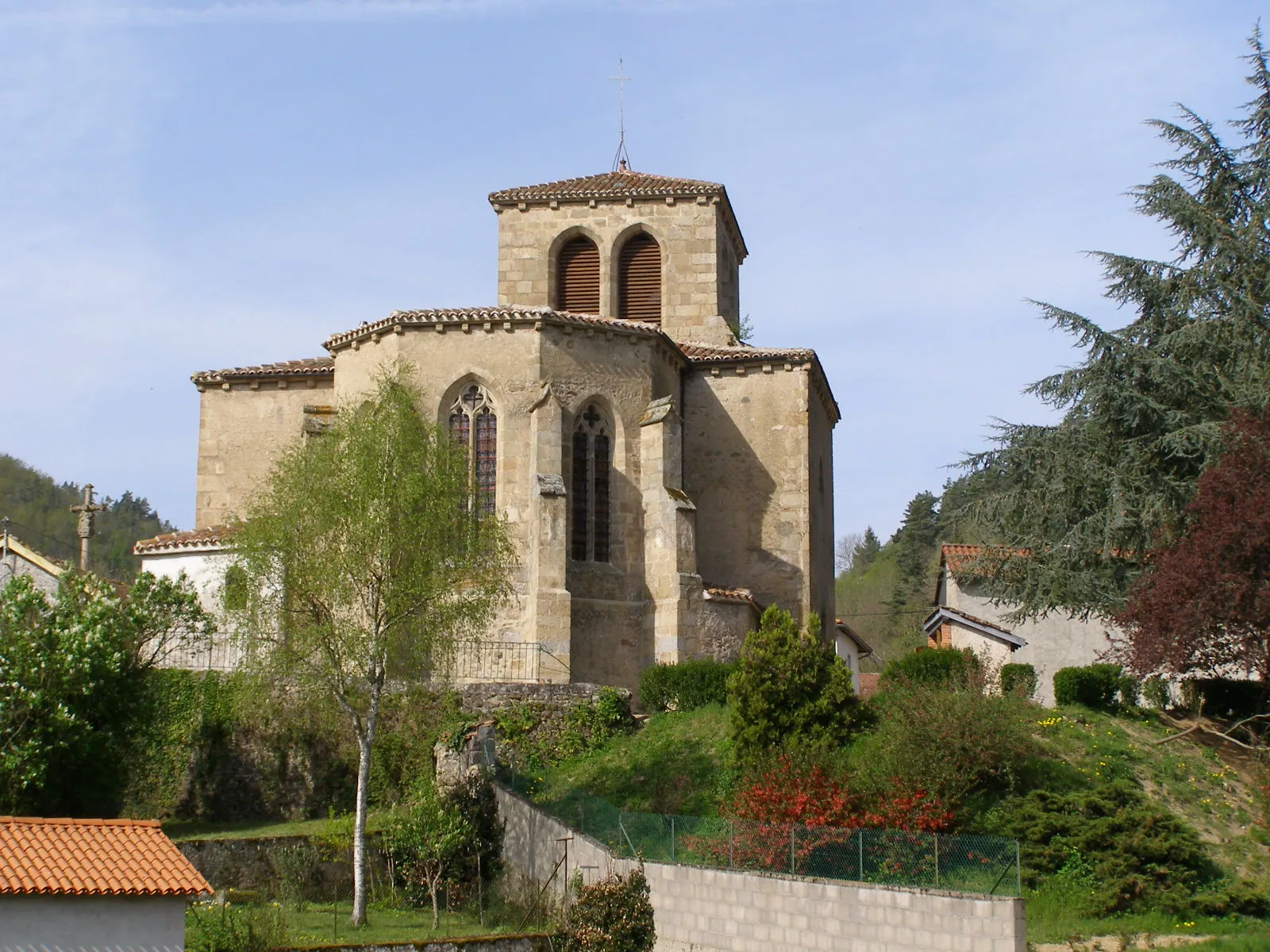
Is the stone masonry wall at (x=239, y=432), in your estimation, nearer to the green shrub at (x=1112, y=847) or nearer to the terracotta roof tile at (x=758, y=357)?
the terracotta roof tile at (x=758, y=357)

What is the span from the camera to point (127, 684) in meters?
26.8

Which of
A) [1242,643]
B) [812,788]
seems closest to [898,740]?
[812,788]

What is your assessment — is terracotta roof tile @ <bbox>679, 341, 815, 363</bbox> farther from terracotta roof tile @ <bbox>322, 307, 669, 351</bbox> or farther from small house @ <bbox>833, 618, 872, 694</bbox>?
small house @ <bbox>833, 618, 872, 694</bbox>

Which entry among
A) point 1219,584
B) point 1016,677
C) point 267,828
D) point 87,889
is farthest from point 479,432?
point 87,889

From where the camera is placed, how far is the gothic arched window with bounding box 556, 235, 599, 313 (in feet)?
133

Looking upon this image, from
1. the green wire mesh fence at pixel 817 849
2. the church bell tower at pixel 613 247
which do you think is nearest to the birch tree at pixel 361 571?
the green wire mesh fence at pixel 817 849

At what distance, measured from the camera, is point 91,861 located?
18469mm

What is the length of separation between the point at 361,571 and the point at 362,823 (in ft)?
12.9

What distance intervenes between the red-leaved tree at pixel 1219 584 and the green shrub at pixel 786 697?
5049mm

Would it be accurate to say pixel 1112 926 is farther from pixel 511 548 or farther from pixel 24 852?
pixel 24 852

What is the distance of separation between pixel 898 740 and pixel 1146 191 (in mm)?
14317

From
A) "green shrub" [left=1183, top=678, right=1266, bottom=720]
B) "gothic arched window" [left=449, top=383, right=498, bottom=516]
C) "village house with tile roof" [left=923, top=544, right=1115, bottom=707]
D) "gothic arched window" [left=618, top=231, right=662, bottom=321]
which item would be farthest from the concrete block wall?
"gothic arched window" [left=618, top=231, right=662, bottom=321]

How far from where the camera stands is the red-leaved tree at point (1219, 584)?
25.9 meters

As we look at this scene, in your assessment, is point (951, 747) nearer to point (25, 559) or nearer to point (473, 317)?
point (473, 317)
